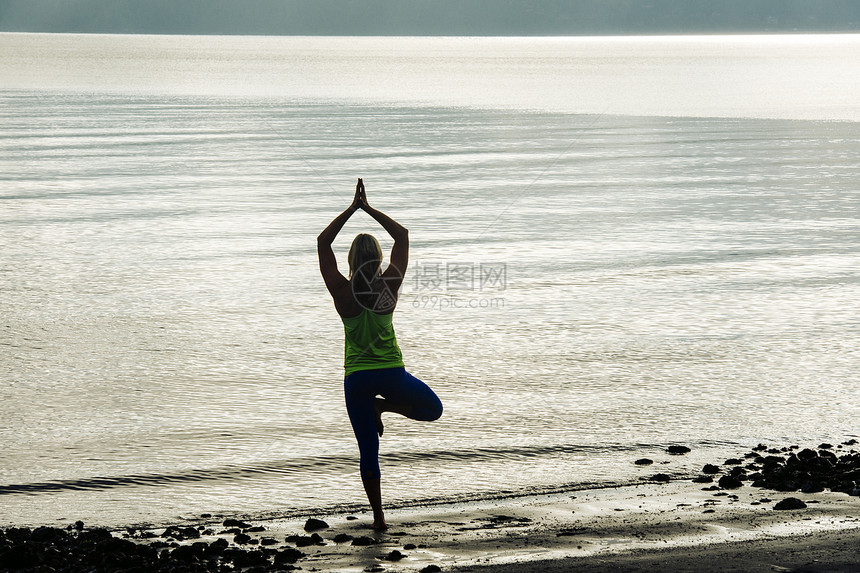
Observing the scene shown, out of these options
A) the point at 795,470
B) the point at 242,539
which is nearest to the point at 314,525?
the point at 242,539

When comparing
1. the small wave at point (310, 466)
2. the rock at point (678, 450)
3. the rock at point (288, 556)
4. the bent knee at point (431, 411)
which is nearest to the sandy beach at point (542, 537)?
the rock at point (288, 556)

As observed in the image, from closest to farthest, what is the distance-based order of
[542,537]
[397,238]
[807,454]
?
[542,537], [397,238], [807,454]

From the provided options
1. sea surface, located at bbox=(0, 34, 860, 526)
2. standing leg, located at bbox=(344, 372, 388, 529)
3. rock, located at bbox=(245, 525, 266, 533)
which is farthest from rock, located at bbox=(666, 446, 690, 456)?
rock, located at bbox=(245, 525, 266, 533)

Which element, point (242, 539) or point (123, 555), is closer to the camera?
point (123, 555)

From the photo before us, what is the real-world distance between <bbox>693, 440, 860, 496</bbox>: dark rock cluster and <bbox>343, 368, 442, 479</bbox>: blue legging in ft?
6.39

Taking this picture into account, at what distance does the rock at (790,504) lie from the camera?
258 inches

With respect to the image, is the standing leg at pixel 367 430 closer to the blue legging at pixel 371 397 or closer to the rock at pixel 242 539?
the blue legging at pixel 371 397

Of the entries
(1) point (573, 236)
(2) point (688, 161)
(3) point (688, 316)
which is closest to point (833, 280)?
(3) point (688, 316)

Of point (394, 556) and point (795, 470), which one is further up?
point (795, 470)

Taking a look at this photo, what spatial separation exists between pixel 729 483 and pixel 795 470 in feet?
1.54

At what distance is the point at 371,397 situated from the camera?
6539mm

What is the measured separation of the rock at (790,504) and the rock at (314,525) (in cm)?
248

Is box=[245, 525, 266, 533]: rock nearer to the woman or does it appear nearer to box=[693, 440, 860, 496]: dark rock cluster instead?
the woman

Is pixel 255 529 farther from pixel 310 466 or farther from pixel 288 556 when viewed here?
pixel 310 466
